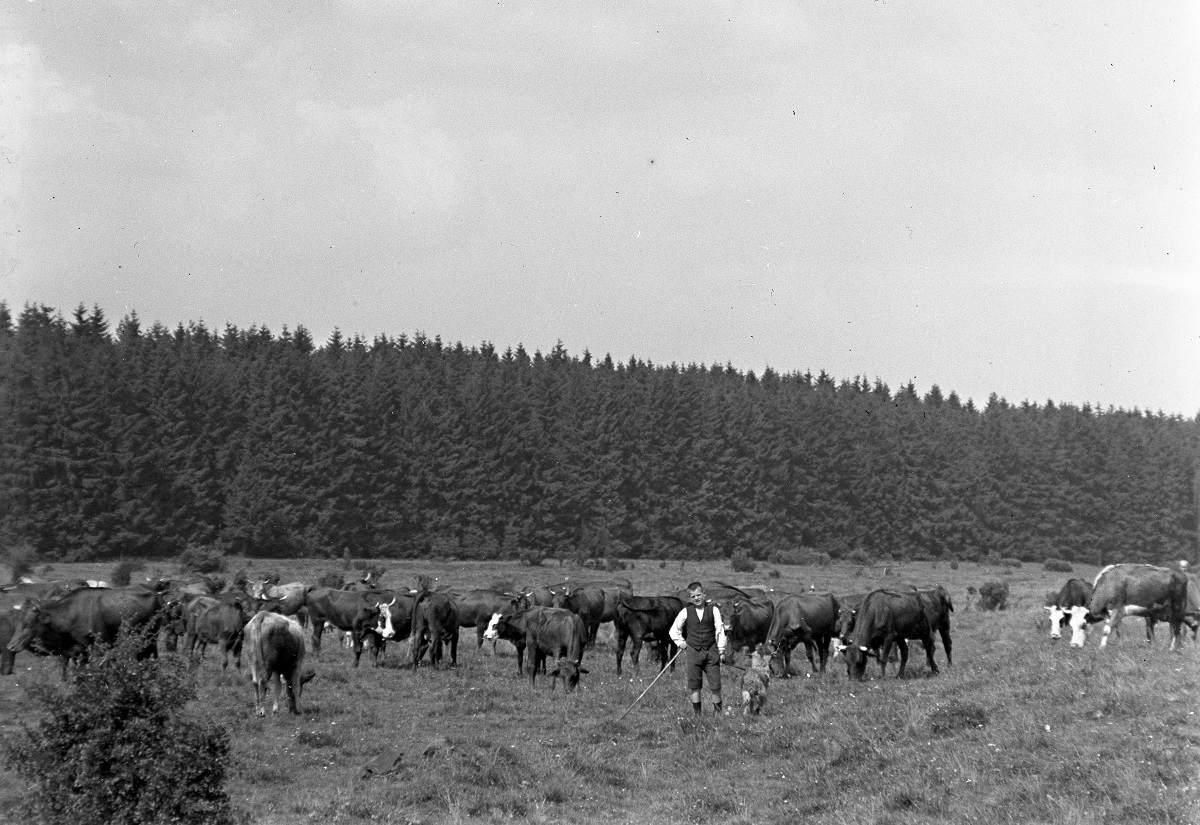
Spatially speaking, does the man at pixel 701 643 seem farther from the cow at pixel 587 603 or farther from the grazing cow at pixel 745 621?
the cow at pixel 587 603

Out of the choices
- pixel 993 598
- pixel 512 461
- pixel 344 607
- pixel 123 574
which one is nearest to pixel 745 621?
pixel 344 607

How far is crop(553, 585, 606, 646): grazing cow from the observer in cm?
3188

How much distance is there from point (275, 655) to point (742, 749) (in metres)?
8.25

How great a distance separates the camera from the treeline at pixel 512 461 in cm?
7206

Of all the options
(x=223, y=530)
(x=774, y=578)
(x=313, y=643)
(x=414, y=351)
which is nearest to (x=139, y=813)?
(x=313, y=643)

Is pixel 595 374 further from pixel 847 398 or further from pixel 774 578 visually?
pixel 774 578

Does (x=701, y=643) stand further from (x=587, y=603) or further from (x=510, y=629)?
(x=587, y=603)

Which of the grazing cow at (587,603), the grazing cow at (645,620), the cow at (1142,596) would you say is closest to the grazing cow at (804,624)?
the grazing cow at (645,620)

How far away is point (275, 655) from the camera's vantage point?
1894 centimetres

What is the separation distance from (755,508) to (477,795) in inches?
3478

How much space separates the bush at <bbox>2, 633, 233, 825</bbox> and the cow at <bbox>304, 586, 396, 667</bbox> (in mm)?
18633

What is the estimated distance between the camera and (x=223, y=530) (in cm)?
7550

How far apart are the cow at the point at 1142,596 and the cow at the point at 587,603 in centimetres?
1311

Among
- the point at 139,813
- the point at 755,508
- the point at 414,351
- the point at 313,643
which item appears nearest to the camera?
the point at 139,813
